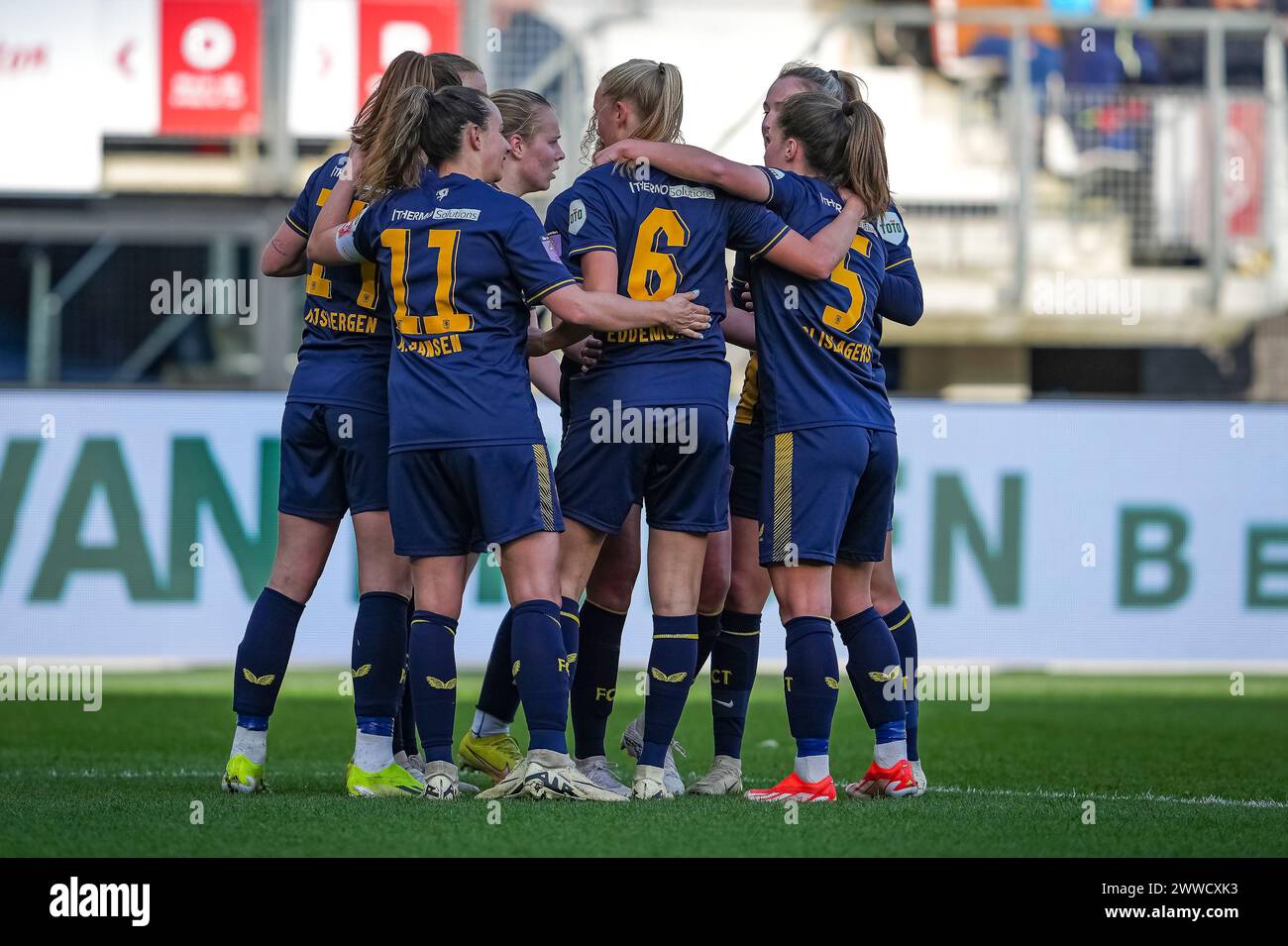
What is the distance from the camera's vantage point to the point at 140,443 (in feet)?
29.9

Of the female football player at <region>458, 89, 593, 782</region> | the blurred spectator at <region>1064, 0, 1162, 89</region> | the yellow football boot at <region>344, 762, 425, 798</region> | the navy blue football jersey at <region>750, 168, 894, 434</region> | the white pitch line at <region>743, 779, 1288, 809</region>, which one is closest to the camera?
the yellow football boot at <region>344, 762, 425, 798</region>

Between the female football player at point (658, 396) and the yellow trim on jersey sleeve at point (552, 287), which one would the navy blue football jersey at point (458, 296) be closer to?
the yellow trim on jersey sleeve at point (552, 287)

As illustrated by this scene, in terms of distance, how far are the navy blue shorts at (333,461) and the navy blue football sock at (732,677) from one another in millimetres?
1059

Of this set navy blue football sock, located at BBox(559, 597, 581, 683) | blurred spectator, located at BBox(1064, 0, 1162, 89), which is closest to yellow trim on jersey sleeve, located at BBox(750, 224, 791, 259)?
navy blue football sock, located at BBox(559, 597, 581, 683)

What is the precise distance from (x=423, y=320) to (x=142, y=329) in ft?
26.2

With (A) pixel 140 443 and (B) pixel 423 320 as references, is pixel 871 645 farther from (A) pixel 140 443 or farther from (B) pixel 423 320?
(A) pixel 140 443

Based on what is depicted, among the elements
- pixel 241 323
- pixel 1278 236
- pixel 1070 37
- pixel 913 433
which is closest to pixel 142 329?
pixel 241 323

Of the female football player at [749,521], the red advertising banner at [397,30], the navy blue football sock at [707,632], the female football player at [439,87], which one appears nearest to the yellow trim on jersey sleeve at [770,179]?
the female football player at [749,521]

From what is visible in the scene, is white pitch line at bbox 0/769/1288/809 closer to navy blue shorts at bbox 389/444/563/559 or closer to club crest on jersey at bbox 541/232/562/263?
navy blue shorts at bbox 389/444/563/559

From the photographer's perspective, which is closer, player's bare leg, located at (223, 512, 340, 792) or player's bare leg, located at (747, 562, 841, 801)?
player's bare leg, located at (747, 562, 841, 801)

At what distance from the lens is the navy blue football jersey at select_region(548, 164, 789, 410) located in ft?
15.4

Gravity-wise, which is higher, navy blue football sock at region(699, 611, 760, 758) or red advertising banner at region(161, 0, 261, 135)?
red advertising banner at region(161, 0, 261, 135)

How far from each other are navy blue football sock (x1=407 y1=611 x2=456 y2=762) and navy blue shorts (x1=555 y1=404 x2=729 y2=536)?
48 centimetres

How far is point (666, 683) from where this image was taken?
15.5 feet
